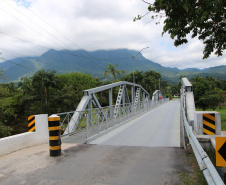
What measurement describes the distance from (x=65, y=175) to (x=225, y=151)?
3.06 metres

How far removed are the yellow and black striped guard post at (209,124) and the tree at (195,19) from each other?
3.07 m

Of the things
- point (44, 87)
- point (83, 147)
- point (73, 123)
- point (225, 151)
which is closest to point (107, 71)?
point (44, 87)

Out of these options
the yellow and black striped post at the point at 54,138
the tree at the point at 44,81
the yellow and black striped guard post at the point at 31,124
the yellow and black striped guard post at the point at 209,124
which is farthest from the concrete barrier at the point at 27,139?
the tree at the point at 44,81

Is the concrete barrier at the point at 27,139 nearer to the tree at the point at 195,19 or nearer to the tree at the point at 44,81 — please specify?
the tree at the point at 195,19

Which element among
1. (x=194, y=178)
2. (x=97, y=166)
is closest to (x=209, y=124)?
(x=194, y=178)

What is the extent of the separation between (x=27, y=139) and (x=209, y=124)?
565 centimetres

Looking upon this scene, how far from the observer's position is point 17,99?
3331 centimetres

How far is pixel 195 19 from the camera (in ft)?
22.9

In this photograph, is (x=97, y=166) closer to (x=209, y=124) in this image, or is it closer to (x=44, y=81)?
(x=209, y=124)

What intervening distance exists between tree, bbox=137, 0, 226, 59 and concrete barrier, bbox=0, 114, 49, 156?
5.55 metres

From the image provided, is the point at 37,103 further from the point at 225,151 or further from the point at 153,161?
the point at 225,151

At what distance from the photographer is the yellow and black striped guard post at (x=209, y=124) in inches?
217

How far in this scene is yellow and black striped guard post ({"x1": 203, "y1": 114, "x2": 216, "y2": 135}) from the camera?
5.51 metres

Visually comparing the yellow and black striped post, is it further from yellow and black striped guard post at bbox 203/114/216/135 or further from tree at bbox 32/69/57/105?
tree at bbox 32/69/57/105
